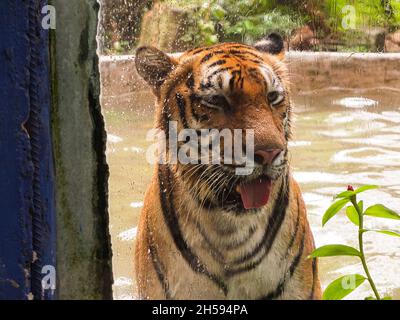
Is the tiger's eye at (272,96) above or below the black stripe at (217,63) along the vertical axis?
below

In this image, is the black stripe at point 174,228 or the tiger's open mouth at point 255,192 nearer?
the tiger's open mouth at point 255,192

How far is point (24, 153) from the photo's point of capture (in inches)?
46.3

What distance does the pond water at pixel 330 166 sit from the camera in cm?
328

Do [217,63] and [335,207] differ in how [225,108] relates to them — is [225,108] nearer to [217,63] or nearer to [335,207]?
[217,63]

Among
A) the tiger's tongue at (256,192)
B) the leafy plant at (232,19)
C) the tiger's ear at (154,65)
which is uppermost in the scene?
the leafy plant at (232,19)

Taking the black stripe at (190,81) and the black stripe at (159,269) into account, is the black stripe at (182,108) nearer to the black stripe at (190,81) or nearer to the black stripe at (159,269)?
the black stripe at (190,81)

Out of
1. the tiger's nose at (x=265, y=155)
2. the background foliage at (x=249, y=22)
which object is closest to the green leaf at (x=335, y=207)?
the tiger's nose at (x=265, y=155)

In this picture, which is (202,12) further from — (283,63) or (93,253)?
(93,253)

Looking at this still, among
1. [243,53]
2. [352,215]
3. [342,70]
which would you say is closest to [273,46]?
[243,53]

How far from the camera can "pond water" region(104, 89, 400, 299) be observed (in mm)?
3278

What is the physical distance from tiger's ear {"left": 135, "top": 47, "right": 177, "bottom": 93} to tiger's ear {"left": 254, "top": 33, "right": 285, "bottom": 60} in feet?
1.14

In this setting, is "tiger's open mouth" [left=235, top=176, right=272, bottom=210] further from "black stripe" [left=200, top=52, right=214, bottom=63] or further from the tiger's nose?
"black stripe" [left=200, top=52, right=214, bottom=63]

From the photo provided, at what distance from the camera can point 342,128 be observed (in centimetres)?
556
